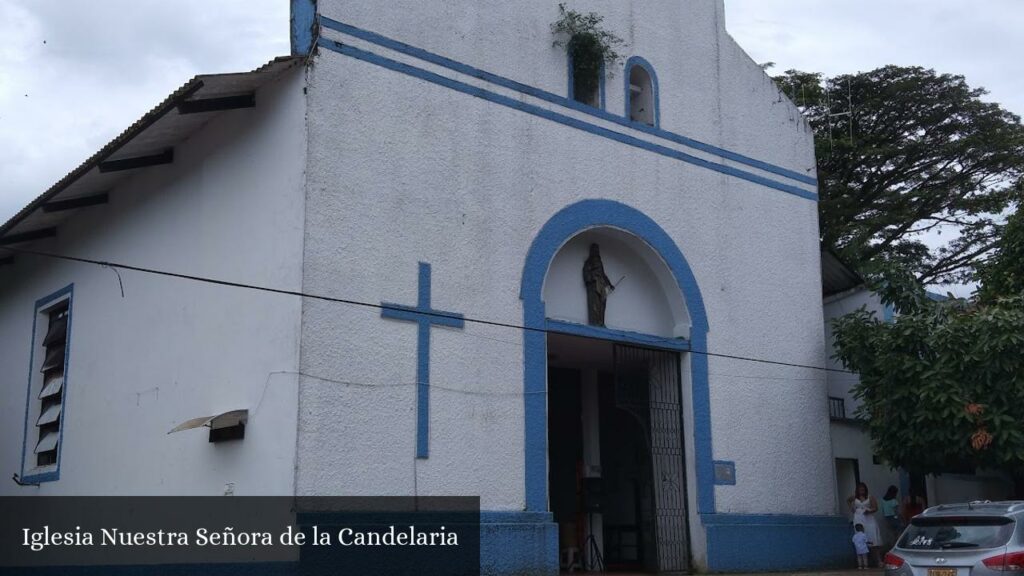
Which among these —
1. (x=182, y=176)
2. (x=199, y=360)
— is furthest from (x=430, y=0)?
(x=199, y=360)

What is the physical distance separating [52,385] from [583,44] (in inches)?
363

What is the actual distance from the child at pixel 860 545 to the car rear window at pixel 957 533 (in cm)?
527

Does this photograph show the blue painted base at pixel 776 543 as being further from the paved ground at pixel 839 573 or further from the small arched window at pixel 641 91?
the small arched window at pixel 641 91

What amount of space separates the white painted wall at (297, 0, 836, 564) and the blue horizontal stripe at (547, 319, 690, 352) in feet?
1.06

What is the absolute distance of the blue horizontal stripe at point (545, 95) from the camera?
12418 mm

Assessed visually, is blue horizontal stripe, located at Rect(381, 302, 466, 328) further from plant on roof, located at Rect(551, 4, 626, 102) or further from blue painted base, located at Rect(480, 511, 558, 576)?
plant on roof, located at Rect(551, 4, 626, 102)

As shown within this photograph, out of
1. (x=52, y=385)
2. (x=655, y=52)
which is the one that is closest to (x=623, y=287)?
(x=655, y=52)

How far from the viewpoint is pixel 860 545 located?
52.8ft

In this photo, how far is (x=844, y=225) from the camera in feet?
83.6

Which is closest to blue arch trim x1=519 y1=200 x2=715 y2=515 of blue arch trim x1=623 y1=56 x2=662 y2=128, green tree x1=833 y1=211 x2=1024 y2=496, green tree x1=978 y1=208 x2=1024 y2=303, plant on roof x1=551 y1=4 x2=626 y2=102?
blue arch trim x1=623 y1=56 x2=662 y2=128

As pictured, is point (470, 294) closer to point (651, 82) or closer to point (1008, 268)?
point (651, 82)

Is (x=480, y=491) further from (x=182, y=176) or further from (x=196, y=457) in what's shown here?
(x=182, y=176)

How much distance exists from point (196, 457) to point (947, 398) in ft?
31.1

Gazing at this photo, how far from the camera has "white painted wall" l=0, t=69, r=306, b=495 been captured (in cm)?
1155
